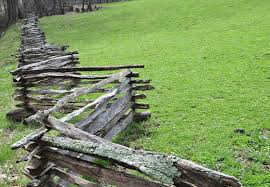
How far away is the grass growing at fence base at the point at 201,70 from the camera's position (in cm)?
873

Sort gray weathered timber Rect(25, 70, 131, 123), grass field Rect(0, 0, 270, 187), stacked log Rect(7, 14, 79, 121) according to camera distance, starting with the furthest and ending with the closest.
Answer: stacked log Rect(7, 14, 79, 121) < grass field Rect(0, 0, 270, 187) < gray weathered timber Rect(25, 70, 131, 123)

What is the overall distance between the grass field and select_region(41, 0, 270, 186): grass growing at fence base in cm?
2

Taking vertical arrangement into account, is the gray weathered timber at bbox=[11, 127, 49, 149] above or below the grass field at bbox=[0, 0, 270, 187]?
above

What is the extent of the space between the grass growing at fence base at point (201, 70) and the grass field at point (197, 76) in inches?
1.0

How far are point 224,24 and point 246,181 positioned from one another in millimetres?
24240

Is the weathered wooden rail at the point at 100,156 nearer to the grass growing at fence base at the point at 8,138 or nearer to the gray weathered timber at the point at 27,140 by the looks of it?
the gray weathered timber at the point at 27,140

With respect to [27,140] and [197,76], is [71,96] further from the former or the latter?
[197,76]

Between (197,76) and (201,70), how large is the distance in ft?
3.76

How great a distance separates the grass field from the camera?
8703 millimetres

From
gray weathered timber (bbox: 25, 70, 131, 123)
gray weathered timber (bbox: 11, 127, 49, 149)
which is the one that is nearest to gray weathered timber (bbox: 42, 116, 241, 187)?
gray weathered timber (bbox: 11, 127, 49, 149)

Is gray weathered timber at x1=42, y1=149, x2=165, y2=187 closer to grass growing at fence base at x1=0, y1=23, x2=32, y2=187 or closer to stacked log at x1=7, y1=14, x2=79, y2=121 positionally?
grass growing at fence base at x1=0, y1=23, x2=32, y2=187

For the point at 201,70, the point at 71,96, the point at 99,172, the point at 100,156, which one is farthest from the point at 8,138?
the point at 201,70

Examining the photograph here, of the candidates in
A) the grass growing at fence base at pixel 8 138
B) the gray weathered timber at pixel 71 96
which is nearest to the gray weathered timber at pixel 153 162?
the gray weathered timber at pixel 71 96

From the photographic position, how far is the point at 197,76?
15883mm
